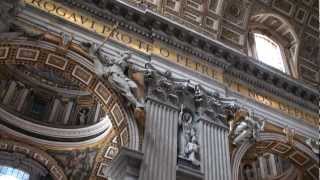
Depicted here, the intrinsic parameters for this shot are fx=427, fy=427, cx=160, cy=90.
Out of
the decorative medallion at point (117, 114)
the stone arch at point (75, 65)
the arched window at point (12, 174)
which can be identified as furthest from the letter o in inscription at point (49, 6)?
the arched window at point (12, 174)

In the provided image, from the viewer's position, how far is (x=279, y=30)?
1337 cm

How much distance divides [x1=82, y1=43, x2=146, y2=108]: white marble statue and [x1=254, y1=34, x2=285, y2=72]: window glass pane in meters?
5.23

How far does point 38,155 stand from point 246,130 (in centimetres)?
634

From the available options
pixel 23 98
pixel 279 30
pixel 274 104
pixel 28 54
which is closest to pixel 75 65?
pixel 28 54

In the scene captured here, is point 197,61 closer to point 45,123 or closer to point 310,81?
point 310,81

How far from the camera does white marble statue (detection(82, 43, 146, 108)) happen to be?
27.0 feet

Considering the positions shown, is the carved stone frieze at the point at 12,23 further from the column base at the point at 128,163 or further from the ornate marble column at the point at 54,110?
the ornate marble column at the point at 54,110

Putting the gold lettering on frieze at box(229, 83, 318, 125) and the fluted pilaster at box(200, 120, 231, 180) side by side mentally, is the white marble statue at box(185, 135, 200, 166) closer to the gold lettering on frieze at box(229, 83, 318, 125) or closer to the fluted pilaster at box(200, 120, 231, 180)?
the fluted pilaster at box(200, 120, 231, 180)

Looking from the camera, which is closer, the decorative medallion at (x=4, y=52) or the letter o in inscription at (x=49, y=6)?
the decorative medallion at (x=4, y=52)

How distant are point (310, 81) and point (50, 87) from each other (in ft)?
27.0

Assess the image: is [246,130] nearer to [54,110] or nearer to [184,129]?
[184,129]

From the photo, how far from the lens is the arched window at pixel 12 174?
1287 centimetres

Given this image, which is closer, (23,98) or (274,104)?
(274,104)

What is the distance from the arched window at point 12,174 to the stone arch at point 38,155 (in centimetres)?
74
